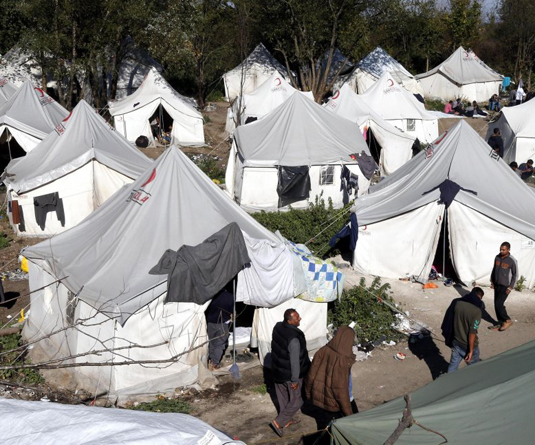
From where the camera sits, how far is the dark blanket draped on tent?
667 inches

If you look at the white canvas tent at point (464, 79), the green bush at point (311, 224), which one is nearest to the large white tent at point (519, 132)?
the green bush at point (311, 224)

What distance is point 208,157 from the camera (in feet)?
75.0

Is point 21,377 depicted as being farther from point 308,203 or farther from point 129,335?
point 308,203

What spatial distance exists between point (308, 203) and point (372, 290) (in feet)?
19.5

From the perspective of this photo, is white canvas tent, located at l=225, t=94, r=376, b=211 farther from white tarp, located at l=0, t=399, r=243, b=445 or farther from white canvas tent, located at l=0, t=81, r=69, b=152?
white tarp, located at l=0, t=399, r=243, b=445

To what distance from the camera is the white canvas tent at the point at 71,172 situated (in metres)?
15.5

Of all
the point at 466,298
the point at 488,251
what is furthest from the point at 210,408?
the point at 488,251

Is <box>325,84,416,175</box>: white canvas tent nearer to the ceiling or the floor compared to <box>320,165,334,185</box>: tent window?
nearer to the ceiling

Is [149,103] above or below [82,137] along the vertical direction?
above

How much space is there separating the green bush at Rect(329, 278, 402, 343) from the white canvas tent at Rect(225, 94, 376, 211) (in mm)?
6308

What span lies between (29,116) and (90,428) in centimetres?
1774

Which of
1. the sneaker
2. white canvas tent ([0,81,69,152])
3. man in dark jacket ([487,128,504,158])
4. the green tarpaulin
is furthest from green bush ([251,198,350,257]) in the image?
white canvas tent ([0,81,69,152])

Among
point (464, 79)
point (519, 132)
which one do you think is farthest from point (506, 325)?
point (464, 79)

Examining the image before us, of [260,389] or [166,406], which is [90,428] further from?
[260,389]
